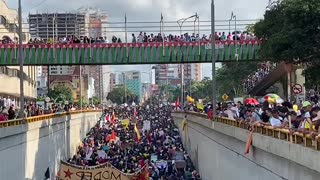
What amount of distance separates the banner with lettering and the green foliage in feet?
32.0

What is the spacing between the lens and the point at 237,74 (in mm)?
98750

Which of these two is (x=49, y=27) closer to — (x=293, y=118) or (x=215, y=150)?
(x=215, y=150)

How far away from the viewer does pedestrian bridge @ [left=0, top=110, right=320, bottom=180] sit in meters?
15.9

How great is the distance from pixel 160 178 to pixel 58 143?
509 inches

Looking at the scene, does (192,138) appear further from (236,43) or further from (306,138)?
(306,138)

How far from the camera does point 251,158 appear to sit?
22.5m

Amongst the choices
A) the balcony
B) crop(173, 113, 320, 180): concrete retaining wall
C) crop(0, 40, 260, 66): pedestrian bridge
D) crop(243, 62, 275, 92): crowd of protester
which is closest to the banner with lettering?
crop(173, 113, 320, 180): concrete retaining wall

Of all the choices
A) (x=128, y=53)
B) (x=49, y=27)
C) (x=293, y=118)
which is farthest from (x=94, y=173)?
(x=49, y=27)

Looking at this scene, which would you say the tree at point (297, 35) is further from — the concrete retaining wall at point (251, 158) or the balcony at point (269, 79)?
the balcony at point (269, 79)

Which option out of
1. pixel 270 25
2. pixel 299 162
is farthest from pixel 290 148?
pixel 270 25

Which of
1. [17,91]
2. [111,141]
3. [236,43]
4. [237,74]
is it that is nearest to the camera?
[236,43]

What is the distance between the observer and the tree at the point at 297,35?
34.7 metres

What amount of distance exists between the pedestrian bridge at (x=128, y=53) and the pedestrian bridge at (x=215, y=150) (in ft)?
16.0

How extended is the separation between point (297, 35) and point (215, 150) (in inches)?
284
